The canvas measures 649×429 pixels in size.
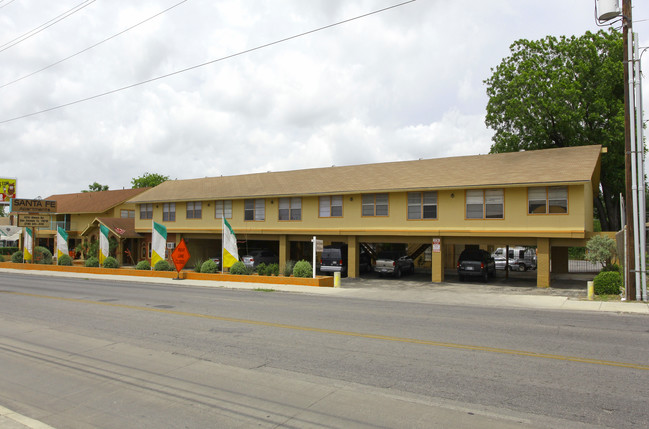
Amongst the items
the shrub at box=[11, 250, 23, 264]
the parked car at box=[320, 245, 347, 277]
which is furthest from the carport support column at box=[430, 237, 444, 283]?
the shrub at box=[11, 250, 23, 264]

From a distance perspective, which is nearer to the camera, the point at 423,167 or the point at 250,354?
the point at 250,354

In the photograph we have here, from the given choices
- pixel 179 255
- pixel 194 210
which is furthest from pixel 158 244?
pixel 194 210

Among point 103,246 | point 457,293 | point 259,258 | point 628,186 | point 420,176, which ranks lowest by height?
point 457,293

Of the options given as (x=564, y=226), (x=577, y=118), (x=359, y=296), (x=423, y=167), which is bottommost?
(x=359, y=296)

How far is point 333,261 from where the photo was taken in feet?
98.6

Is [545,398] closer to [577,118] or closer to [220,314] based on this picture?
[220,314]

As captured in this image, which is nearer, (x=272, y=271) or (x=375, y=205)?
(x=272, y=271)

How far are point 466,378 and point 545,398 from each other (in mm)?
1218

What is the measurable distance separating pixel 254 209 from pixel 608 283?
22741 millimetres

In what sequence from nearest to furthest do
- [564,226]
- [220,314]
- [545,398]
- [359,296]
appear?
[545,398] → [220,314] → [359,296] → [564,226]

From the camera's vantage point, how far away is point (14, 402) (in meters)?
6.59

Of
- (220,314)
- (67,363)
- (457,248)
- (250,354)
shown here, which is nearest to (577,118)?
(457,248)

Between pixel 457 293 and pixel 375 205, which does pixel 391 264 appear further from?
pixel 457 293

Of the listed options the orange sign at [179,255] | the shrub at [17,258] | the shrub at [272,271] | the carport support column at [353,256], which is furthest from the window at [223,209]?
the shrub at [17,258]
